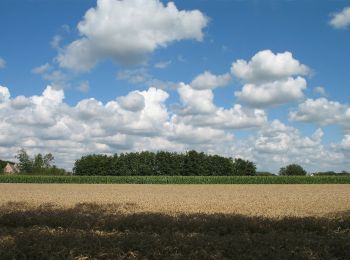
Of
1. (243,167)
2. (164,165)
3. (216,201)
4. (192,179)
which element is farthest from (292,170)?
(216,201)

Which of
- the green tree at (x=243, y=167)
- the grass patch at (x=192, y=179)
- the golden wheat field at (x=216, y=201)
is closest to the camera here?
the golden wheat field at (x=216, y=201)

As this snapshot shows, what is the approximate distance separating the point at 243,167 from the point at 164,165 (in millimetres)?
19789

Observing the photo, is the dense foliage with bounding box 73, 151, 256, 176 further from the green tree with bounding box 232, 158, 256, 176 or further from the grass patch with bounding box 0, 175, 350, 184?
the grass patch with bounding box 0, 175, 350, 184

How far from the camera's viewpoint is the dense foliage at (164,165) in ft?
343

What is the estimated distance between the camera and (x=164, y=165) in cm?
10775

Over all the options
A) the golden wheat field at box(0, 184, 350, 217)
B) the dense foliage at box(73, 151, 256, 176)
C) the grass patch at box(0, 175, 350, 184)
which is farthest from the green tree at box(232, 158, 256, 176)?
the golden wheat field at box(0, 184, 350, 217)

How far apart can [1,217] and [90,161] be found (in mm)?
94617

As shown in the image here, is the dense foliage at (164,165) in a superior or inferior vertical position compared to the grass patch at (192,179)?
superior

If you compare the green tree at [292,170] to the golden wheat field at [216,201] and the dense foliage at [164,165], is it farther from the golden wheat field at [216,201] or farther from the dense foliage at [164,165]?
the golden wheat field at [216,201]

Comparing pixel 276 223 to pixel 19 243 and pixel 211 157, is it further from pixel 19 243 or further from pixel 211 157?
pixel 211 157

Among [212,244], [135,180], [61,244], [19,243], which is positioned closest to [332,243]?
[212,244]

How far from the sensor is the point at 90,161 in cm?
10788

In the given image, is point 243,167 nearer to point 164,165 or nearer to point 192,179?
point 164,165

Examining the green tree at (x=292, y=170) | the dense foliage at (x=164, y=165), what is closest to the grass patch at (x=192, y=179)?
the dense foliage at (x=164, y=165)
